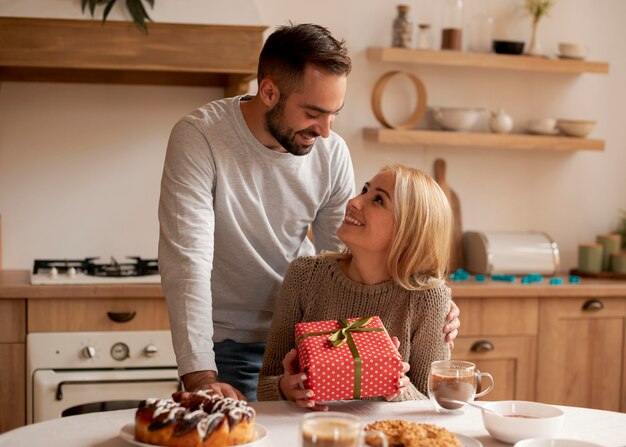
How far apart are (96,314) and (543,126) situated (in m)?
2.05

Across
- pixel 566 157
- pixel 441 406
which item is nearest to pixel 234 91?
pixel 566 157

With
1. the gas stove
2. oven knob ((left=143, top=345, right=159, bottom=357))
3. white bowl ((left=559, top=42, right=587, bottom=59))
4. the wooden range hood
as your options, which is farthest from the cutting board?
oven knob ((left=143, top=345, right=159, bottom=357))

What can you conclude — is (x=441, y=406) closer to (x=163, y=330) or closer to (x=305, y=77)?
(x=305, y=77)

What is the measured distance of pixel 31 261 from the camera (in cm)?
358

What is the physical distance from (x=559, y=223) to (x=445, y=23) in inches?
42.4

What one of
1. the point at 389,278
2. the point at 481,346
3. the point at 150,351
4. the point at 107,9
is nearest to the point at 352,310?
the point at 389,278

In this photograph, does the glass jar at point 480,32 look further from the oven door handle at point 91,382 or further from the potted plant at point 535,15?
the oven door handle at point 91,382

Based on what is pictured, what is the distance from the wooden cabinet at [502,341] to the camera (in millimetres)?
3438

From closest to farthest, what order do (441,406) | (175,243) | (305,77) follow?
1. (441,406)
2. (175,243)
3. (305,77)

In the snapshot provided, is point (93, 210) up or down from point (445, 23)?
down

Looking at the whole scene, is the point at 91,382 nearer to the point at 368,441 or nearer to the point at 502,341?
the point at 502,341

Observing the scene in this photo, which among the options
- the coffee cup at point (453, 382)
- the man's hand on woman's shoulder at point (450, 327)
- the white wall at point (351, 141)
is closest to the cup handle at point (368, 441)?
the coffee cup at point (453, 382)

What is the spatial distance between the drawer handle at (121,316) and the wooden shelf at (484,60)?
4.79 feet

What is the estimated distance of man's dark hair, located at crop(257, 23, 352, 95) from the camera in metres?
2.05
